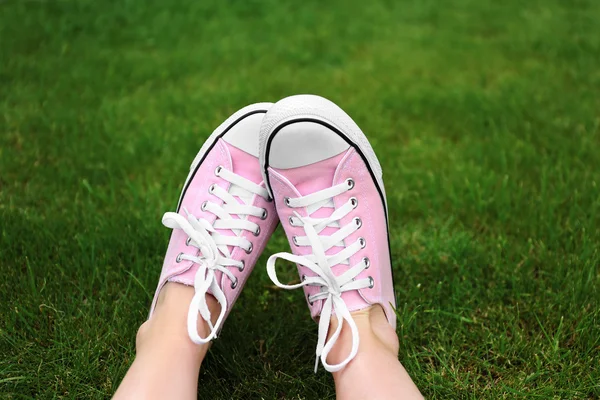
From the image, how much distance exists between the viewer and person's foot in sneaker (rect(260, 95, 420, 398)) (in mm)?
1380

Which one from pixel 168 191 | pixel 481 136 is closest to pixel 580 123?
pixel 481 136

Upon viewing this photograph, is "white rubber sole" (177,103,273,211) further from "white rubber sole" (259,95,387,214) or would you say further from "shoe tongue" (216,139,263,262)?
"white rubber sole" (259,95,387,214)

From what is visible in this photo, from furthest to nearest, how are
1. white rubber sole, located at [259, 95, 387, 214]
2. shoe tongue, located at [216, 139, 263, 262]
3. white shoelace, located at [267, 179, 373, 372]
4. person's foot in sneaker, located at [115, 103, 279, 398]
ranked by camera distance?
1. shoe tongue, located at [216, 139, 263, 262]
2. white rubber sole, located at [259, 95, 387, 214]
3. white shoelace, located at [267, 179, 373, 372]
4. person's foot in sneaker, located at [115, 103, 279, 398]

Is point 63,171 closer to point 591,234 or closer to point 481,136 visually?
point 481,136

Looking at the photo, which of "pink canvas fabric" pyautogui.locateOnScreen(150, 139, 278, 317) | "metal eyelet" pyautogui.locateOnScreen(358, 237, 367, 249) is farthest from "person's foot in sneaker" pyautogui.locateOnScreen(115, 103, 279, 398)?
"metal eyelet" pyautogui.locateOnScreen(358, 237, 367, 249)

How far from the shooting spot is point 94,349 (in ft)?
4.72

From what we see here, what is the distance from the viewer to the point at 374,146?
7.57 ft

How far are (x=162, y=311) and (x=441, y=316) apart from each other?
29.1 inches

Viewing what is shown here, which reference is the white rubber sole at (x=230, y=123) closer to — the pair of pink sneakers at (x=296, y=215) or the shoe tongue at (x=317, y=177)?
the pair of pink sneakers at (x=296, y=215)

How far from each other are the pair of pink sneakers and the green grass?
0.56ft

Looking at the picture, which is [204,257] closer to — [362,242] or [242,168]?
[242,168]

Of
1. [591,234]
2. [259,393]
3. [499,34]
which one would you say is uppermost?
[499,34]

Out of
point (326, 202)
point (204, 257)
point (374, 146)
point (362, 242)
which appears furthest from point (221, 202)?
point (374, 146)

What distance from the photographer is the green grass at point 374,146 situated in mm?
1460
